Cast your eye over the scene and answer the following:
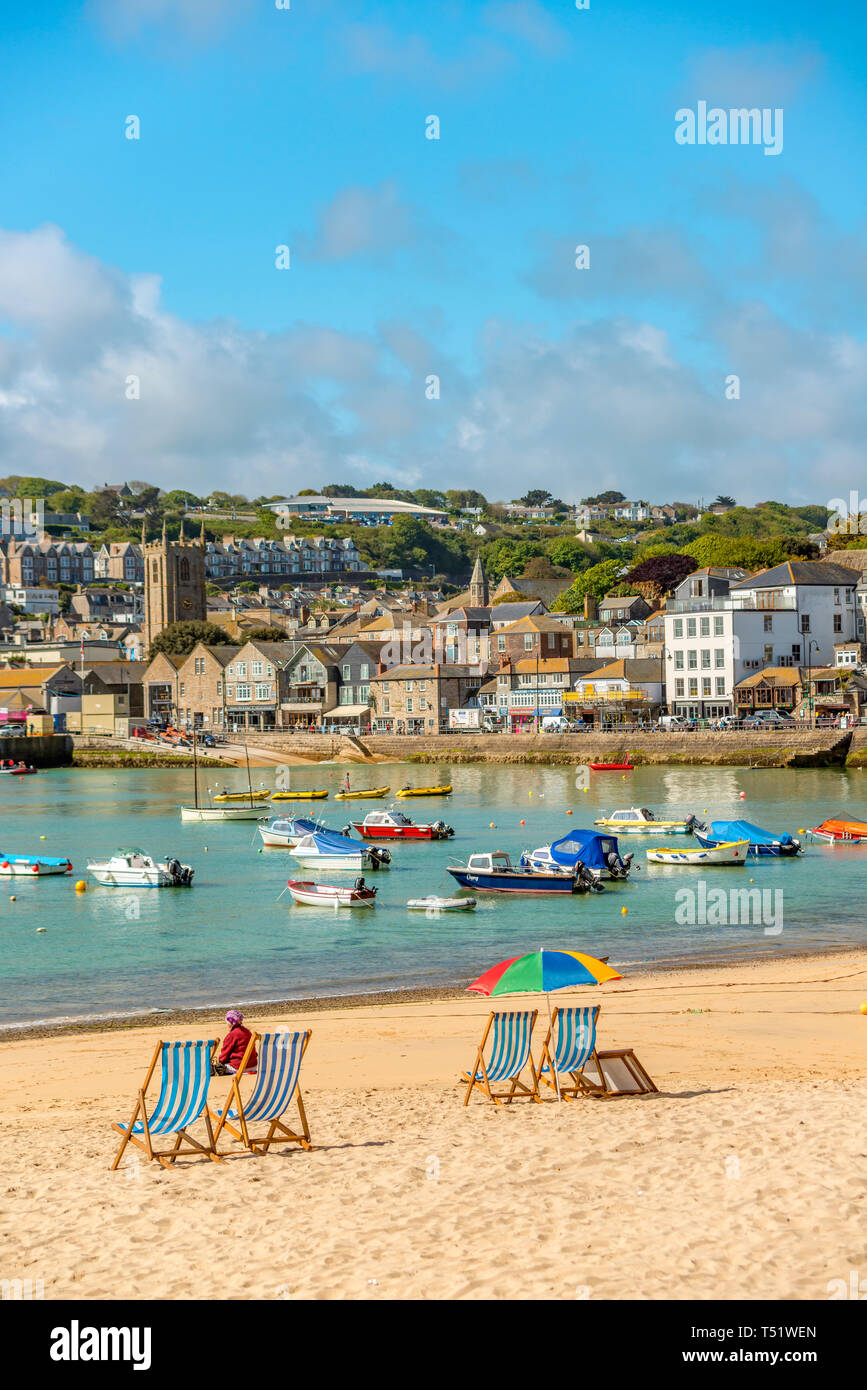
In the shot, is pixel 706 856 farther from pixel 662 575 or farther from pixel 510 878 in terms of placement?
pixel 662 575

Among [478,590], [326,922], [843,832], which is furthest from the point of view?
[478,590]

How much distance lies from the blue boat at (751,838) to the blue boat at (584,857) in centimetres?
496

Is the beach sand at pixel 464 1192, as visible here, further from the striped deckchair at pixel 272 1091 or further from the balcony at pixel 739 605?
the balcony at pixel 739 605

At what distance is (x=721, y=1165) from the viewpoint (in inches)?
424

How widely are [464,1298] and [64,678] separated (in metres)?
122

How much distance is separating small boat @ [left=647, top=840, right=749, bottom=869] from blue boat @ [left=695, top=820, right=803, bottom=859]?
0.30 m

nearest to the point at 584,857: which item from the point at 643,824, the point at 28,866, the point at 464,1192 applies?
the point at 643,824

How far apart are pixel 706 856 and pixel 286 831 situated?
15039 millimetres

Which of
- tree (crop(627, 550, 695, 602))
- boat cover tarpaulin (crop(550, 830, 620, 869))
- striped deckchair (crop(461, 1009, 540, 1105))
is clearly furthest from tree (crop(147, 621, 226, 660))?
striped deckchair (crop(461, 1009, 540, 1105))

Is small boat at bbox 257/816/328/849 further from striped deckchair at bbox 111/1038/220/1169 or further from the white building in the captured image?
the white building

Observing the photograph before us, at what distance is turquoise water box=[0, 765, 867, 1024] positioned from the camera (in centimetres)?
2444

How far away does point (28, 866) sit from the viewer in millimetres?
40250

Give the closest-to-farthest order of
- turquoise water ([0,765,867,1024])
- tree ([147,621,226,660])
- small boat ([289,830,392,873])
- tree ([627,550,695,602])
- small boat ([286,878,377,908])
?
turquoise water ([0,765,867,1024])
small boat ([286,878,377,908])
small boat ([289,830,392,873])
tree ([147,621,226,660])
tree ([627,550,695,602])

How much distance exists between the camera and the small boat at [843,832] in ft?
146
